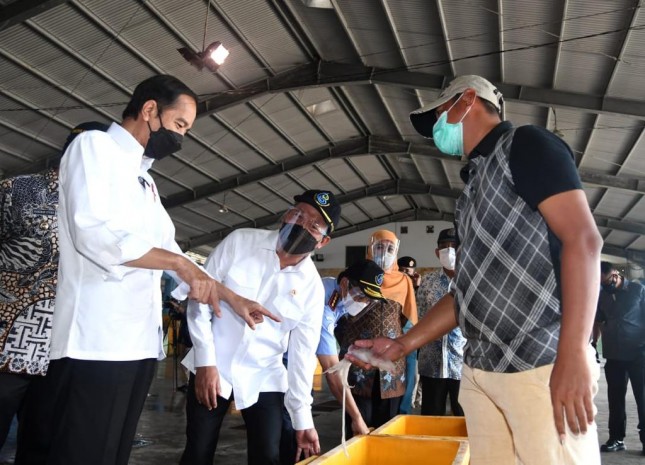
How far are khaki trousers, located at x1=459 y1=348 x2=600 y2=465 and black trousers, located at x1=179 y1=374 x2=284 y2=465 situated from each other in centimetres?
112

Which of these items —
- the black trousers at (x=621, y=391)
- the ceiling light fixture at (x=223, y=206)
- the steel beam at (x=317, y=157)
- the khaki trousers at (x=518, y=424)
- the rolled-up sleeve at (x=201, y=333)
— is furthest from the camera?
the ceiling light fixture at (x=223, y=206)

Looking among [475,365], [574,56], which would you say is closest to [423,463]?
[475,365]

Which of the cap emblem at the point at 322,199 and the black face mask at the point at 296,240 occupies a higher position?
the cap emblem at the point at 322,199

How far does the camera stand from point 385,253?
18.0 ft

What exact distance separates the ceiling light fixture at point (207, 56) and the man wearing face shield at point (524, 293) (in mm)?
8843

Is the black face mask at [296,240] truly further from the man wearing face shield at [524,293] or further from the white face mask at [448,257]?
the white face mask at [448,257]

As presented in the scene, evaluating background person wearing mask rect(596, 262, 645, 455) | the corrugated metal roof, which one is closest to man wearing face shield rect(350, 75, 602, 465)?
background person wearing mask rect(596, 262, 645, 455)

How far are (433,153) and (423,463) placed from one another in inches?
609

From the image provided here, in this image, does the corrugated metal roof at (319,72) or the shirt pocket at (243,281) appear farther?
the corrugated metal roof at (319,72)

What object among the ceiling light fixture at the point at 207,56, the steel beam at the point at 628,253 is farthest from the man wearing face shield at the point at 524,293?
the steel beam at the point at 628,253

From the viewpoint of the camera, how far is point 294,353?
3088 mm

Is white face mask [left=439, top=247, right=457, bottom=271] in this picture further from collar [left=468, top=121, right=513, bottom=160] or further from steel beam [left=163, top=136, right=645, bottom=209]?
steel beam [left=163, top=136, right=645, bottom=209]

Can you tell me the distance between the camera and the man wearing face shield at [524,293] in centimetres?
151

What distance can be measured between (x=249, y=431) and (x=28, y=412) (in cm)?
102
